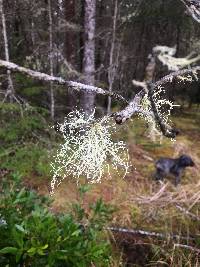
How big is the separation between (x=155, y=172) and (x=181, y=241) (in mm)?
2883

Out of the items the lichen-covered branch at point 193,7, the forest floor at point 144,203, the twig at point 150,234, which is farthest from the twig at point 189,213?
the lichen-covered branch at point 193,7

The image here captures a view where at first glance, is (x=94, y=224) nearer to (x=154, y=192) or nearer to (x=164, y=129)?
(x=164, y=129)

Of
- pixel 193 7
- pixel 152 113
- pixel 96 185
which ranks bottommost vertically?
pixel 96 185

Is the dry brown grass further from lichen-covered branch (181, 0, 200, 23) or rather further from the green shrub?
lichen-covered branch (181, 0, 200, 23)

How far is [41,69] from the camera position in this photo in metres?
11.3

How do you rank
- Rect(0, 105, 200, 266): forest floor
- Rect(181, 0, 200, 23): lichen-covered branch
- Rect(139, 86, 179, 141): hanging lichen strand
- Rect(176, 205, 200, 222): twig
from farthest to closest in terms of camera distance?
Rect(176, 205, 200, 222): twig → Rect(0, 105, 200, 266): forest floor → Rect(181, 0, 200, 23): lichen-covered branch → Rect(139, 86, 179, 141): hanging lichen strand

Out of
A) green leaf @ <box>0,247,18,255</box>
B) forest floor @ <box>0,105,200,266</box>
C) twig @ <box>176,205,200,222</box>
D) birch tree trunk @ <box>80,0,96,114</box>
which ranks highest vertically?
green leaf @ <box>0,247,18,255</box>

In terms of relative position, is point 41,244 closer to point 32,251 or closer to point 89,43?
point 32,251

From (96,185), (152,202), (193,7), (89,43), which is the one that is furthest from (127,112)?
(89,43)

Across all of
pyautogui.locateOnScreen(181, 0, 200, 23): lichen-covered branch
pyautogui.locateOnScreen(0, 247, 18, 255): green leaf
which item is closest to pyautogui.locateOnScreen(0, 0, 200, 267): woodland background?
pyautogui.locateOnScreen(0, 247, 18, 255): green leaf

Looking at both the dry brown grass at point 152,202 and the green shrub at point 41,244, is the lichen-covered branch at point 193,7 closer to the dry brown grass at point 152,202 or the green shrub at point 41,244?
the green shrub at point 41,244

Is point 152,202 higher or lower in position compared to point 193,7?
lower

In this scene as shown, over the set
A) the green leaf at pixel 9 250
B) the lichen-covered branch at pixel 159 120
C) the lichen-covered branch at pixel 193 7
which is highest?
the lichen-covered branch at pixel 193 7

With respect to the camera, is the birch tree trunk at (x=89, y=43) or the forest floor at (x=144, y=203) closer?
the forest floor at (x=144, y=203)
